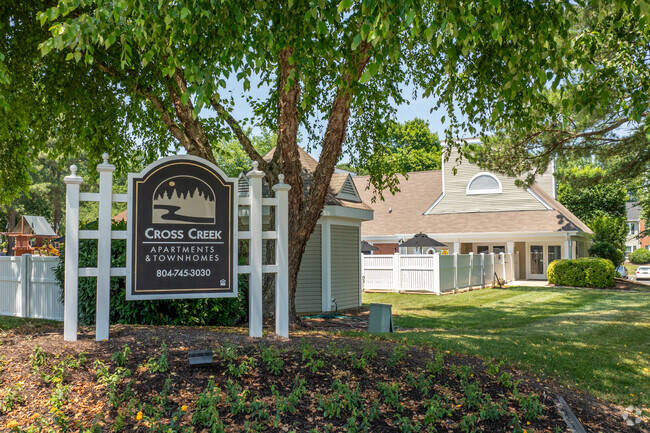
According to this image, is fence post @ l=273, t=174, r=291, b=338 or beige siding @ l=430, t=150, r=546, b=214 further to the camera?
beige siding @ l=430, t=150, r=546, b=214

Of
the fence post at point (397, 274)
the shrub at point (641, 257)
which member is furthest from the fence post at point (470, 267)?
the shrub at point (641, 257)

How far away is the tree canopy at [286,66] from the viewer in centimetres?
519

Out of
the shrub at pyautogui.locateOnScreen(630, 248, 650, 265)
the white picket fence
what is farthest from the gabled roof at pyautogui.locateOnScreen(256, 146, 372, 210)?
the shrub at pyautogui.locateOnScreen(630, 248, 650, 265)

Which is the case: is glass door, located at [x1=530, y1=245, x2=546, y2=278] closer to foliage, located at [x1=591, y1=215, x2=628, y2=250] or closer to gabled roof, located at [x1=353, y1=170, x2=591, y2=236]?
gabled roof, located at [x1=353, y1=170, x2=591, y2=236]

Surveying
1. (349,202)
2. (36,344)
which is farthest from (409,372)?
(349,202)

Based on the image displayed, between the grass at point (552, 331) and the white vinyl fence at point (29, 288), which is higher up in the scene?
the white vinyl fence at point (29, 288)

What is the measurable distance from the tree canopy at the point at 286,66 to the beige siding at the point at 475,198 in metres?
15.5

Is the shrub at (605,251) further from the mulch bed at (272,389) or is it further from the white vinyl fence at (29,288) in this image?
the white vinyl fence at (29,288)

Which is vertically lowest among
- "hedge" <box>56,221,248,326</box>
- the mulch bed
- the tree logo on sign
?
the mulch bed

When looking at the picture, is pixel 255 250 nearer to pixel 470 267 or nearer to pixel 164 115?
pixel 164 115

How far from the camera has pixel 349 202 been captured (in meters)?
15.0

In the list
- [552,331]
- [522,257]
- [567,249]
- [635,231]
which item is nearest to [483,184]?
[522,257]

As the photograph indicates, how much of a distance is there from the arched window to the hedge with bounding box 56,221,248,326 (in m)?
20.5

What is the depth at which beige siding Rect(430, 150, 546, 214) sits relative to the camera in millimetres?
25781
